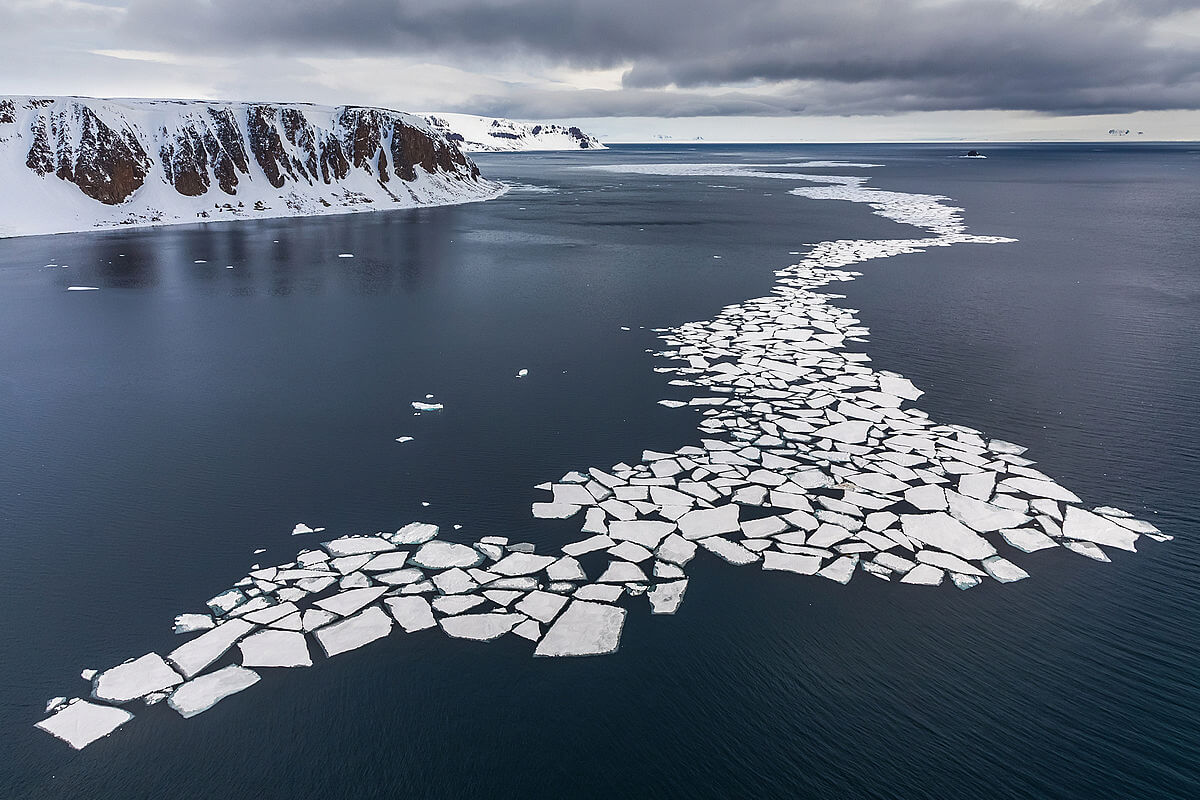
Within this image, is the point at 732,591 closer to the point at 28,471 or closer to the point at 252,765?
the point at 252,765

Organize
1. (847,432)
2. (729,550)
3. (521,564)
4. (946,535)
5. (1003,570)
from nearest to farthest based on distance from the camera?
(1003,570)
(521,564)
(729,550)
(946,535)
(847,432)

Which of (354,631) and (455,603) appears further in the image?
(455,603)

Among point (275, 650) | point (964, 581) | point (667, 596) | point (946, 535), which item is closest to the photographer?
point (275, 650)

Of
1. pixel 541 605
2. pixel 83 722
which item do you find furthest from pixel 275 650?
pixel 541 605

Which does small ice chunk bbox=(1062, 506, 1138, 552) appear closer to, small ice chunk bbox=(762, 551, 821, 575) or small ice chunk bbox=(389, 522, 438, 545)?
small ice chunk bbox=(762, 551, 821, 575)

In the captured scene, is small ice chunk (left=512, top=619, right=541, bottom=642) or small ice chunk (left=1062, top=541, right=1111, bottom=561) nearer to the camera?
small ice chunk (left=512, top=619, right=541, bottom=642)

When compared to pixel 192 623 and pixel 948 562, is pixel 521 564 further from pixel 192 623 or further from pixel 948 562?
pixel 948 562

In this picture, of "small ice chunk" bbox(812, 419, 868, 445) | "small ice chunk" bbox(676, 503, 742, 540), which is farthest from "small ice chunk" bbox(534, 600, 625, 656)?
"small ice chunk" bbox(812, 419, 868, 445)
